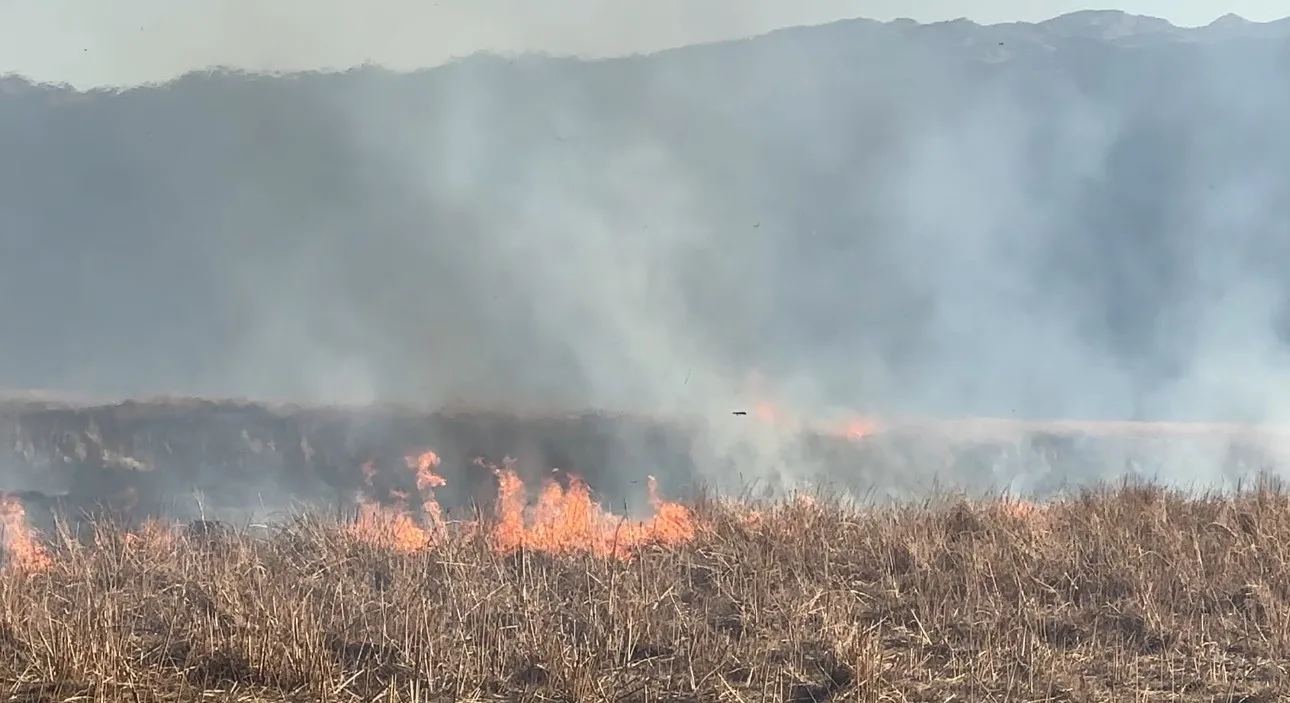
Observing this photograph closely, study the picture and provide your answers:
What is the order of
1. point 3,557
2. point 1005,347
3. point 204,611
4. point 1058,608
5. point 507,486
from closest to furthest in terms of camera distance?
point 204,611, point 1058,608, point 3,557, point 507,486, point 1005,347

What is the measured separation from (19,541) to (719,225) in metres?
8.92

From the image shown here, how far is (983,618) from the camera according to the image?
19.9ft

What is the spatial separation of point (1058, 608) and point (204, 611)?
544 centimetres

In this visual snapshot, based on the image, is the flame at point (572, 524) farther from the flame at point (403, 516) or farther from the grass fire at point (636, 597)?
the flame at point (403, 516)

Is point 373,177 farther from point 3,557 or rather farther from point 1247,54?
point 1247,54

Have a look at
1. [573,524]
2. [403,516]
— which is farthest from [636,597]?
[403,516]

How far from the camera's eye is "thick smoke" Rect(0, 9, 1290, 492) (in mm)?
12891

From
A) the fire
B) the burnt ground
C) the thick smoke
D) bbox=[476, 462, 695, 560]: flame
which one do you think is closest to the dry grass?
the fire

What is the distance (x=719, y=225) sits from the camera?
43.8 feet

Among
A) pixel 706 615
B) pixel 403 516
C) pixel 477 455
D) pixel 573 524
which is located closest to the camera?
pixel 706 615

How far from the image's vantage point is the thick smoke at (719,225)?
12891mm

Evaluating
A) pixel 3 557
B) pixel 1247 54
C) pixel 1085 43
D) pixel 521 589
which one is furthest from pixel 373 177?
pixel 1247 54

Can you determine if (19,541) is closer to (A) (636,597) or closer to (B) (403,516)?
(B) (403,516)

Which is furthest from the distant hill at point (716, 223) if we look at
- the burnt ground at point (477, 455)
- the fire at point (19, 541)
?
the fire at point (19, 541)
